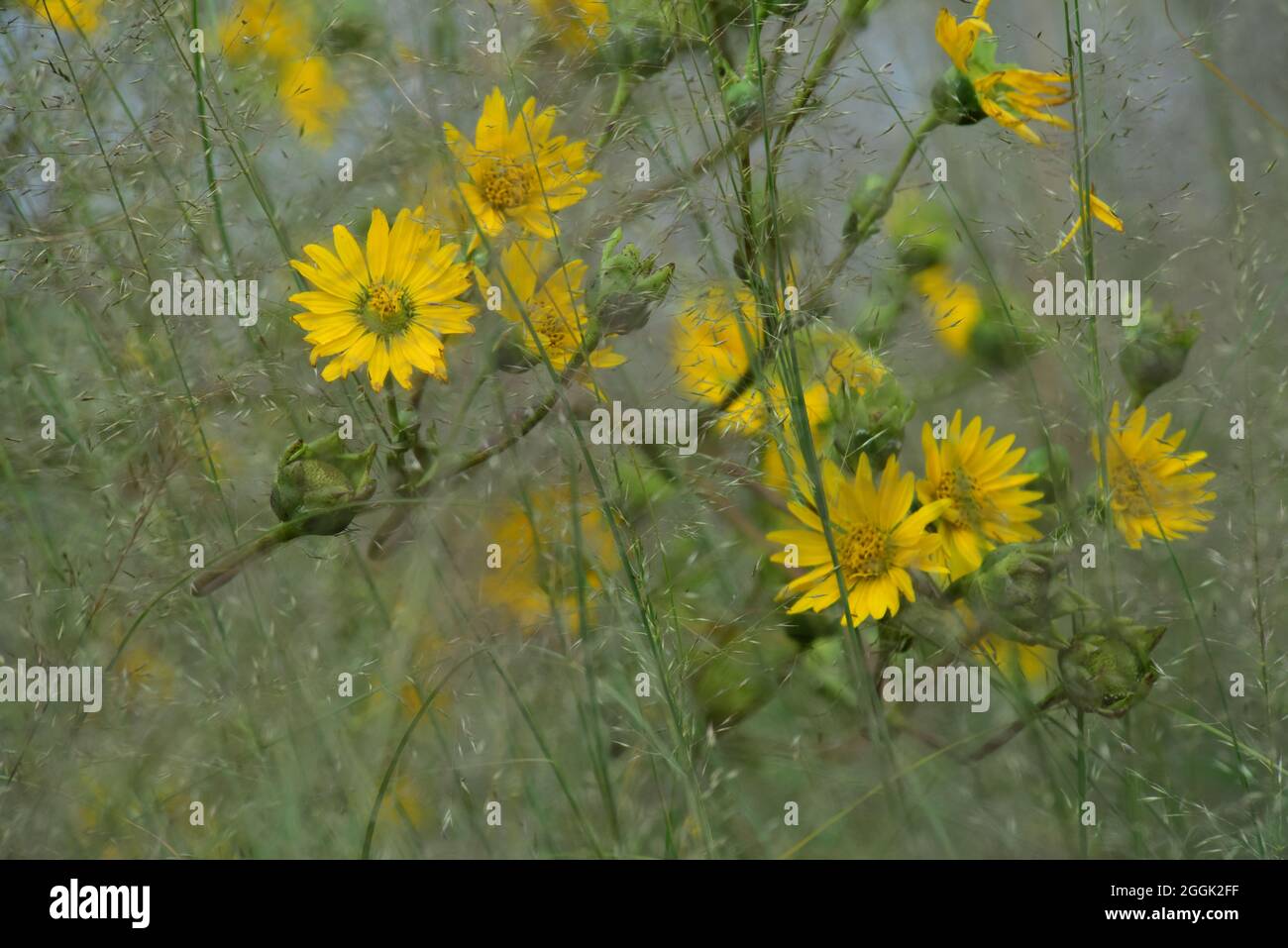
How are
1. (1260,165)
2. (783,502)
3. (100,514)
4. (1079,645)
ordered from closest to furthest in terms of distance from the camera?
(1079,645), (783,502), (100,514), (1260,165)

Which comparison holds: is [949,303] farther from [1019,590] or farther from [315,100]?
[315,100]

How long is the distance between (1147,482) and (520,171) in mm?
544

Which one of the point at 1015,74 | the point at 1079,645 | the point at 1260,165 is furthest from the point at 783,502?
the point at 1260,165

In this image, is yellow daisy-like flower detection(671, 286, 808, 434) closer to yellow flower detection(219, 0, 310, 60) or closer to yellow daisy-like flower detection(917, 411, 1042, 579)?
yellow daisy-like flower detection(917, 411, 1042, 579)

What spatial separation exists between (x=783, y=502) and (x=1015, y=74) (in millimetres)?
338

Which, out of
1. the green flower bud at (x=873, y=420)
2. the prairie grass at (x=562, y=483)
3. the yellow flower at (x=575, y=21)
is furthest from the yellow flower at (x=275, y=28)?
the green flower bud at (x=873, y=420)

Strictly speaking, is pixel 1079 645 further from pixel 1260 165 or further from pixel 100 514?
pixel 100 514

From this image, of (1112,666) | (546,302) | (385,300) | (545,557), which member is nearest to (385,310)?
(385,300)

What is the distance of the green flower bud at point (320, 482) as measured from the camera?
2.41ft

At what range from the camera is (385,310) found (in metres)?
0.82

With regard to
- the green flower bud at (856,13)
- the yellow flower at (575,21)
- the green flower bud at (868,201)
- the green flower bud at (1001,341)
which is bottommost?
the green flower bud at (1001,341)

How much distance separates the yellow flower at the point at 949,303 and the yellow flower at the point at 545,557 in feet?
1.07

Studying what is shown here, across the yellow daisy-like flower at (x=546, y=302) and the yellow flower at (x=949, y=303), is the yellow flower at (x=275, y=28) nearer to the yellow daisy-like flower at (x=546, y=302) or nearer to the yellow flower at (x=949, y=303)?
the yellow daisy-like flower at (x=546, y=302)
